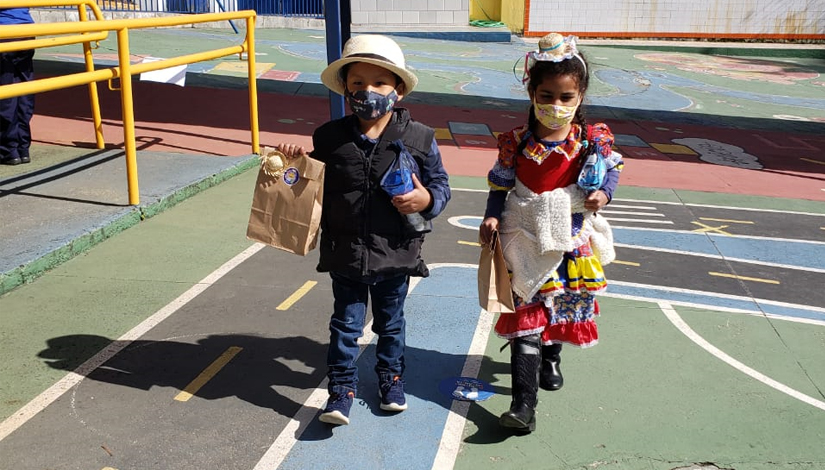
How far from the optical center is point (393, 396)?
3.66 metres

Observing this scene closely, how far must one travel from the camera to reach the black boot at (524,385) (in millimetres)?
3447

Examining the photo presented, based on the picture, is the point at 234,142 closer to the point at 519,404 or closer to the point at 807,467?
the point at 519,404

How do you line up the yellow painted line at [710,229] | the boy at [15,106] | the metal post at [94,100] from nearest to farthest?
1. the boy at [15,106]
2. the yellow painted line at [710,229]
3. the metal post at [94,100]

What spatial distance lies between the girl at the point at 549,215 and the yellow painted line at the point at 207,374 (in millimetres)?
1388

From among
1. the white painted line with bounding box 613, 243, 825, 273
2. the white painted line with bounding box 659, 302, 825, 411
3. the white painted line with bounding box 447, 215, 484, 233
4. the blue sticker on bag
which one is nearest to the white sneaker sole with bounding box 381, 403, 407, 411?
the blue sticker on bag

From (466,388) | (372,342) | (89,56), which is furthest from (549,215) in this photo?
(89,56)

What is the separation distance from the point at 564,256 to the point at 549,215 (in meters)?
0.23

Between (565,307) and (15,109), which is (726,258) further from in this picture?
(15,109)

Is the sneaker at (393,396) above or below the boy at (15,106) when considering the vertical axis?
below

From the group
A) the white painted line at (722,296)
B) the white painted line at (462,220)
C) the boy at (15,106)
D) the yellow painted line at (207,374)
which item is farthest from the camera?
the boy at (15,106)

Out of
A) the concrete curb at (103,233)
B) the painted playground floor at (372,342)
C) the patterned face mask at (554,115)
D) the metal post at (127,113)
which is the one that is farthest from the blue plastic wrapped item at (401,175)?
the metal post at (127,113)

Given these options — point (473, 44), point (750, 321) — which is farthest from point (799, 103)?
point (750, 321)

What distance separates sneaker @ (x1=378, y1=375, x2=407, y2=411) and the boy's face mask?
1.17m

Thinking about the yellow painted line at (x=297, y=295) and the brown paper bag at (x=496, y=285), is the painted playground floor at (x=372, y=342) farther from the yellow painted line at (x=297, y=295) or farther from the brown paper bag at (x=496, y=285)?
the brown paper bag at (x=496, y=285)
